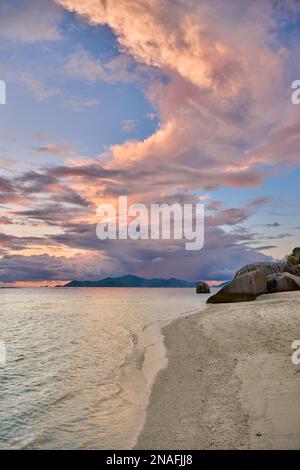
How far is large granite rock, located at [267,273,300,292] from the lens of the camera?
43.3 metres

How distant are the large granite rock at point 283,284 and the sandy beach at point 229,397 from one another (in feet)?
93.5

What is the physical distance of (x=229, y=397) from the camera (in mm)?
8594

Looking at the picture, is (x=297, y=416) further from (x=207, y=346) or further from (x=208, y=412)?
(x=207, y=346)

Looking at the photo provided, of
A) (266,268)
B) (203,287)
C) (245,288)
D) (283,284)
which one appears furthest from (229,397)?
(203,287)

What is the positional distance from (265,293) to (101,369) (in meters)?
33.7

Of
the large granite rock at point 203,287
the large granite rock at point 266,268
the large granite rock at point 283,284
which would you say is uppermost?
the large granite rock at point 266,268

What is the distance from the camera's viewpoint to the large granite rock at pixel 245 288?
40631 mm

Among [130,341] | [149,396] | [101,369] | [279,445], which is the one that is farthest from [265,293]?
[279,445]

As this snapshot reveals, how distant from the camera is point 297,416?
683 cm

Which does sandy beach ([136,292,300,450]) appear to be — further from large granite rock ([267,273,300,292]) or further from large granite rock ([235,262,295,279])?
large granite rock ([235,262,295,279])

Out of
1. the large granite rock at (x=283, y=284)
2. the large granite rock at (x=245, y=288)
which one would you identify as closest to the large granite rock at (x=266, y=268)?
the large granite rock at (x=283, y=284)

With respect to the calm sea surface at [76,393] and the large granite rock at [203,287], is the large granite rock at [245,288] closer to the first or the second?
the calm sea surface at [76,393]

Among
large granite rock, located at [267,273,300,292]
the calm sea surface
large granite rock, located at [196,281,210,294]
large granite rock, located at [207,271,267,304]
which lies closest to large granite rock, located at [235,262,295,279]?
large granite rock, located at [267,273,300,292]

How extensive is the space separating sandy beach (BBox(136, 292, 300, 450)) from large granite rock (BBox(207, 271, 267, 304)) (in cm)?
2453
